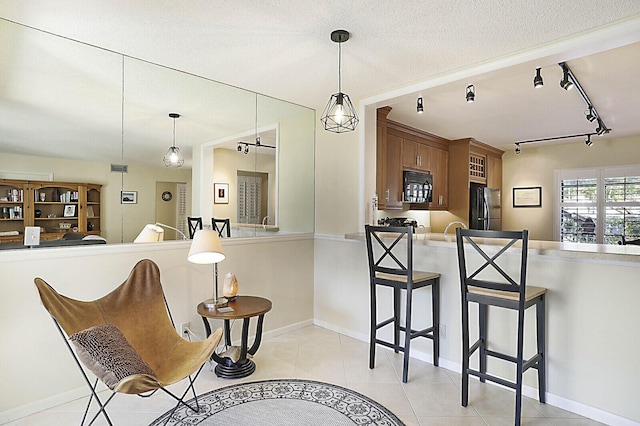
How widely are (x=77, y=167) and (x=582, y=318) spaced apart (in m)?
3.58

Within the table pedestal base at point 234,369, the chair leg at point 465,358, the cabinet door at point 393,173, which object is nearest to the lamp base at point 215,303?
the table pedestal base at point 234,369

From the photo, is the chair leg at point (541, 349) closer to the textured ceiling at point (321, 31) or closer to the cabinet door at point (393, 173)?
the textured ceiling at point (321, 31)

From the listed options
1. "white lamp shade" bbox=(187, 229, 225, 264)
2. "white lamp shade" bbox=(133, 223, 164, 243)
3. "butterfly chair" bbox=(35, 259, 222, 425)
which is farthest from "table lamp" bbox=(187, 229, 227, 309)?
"white lamp shade" bbox=(133, 223, 164, 243)

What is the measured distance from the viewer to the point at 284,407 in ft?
8.05

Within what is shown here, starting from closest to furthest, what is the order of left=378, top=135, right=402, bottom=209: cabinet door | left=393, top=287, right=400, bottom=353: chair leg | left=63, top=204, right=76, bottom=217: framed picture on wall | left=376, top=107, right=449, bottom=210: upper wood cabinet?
left=63, top=204, right=76, bottom=217: framed picture on wall < left=393, top=287, right=400, bottom=353: chair leg < left=376, top=107, right=449, bottom=210: upper wood cabinet < left=378, top=135, right=402, bottom=209: cabinet door

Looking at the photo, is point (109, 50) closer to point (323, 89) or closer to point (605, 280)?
point (323, 89)

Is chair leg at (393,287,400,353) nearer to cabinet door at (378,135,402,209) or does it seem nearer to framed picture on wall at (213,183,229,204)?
cabinet door at (378,135,402,209)

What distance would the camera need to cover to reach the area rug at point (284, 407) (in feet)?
7.56

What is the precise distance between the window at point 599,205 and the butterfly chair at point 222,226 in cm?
585

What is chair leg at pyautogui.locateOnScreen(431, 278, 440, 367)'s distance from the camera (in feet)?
10.1

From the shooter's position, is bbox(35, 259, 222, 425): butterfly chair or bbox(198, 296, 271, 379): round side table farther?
bbox(198, 296, 271, 379): round side table

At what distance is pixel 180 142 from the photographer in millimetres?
3191

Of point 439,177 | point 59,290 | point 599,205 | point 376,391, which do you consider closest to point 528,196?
point 599,205

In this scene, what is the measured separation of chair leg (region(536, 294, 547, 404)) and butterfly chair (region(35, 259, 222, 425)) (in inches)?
82.8
